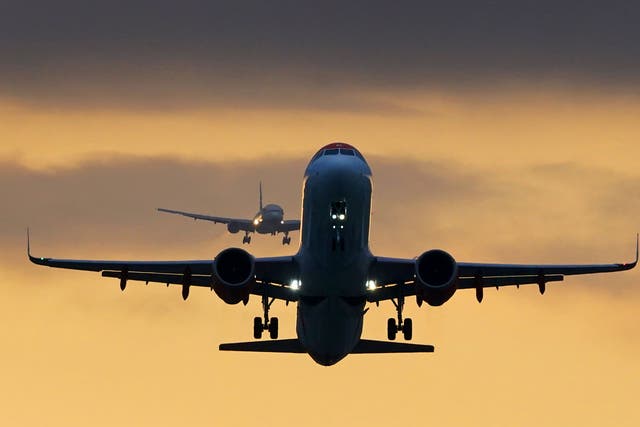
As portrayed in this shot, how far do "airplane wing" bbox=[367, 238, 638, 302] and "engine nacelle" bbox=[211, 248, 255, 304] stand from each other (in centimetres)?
529

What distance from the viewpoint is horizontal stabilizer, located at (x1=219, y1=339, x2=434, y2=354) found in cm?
6028

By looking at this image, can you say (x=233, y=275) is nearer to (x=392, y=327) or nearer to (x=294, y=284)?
(x=294, y=284)

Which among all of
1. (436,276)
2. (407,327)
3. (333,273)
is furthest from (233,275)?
(407,327)

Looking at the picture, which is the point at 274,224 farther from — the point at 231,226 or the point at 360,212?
the point at 360,212

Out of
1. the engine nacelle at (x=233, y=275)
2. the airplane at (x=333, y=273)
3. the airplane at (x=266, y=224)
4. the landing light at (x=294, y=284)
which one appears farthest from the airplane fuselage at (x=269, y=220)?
the engine nacelle at (x=233, y=275)

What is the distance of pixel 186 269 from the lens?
193ft

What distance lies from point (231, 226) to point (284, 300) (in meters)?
101

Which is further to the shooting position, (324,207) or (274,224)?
(274,224)

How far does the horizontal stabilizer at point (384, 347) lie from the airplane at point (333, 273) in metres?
0.04

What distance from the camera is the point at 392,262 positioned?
5725 centimetres

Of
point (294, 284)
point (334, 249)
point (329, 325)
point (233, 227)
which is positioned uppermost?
point (233, 227)

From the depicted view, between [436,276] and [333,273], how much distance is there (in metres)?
4.26

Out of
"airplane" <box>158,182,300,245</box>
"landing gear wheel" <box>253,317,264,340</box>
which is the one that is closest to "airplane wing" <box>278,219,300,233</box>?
"airplane" <box>158,182,300,245</box>

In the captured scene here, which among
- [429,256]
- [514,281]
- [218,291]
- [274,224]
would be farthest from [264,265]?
[274,224]
